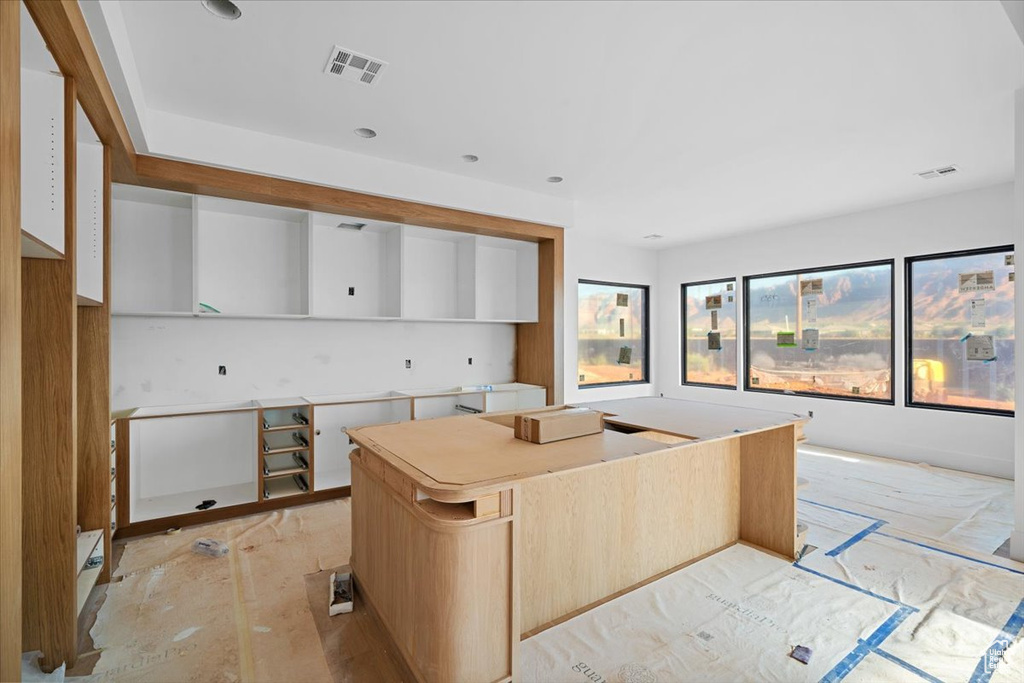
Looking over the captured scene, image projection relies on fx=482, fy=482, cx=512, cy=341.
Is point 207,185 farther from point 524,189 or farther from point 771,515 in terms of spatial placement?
point 771,515

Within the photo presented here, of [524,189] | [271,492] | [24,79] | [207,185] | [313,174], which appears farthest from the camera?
[524,189]

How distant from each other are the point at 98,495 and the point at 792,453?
12.7ft

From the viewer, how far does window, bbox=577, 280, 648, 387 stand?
6652mm

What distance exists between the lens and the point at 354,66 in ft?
8.07

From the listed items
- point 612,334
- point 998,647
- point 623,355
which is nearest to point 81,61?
point 998,647

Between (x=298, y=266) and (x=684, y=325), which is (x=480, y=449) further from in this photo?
(x=684, y=325)

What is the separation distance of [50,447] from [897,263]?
6.65 m

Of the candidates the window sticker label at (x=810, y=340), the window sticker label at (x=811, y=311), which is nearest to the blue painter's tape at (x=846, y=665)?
the window sticker label at (x=810, y=340)

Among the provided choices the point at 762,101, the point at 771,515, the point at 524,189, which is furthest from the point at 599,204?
the point at 771,515

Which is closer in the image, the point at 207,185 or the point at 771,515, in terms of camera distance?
the point at 771,515

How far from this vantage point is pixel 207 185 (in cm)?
314

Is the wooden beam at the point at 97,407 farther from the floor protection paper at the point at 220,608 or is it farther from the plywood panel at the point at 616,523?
the plywood panel at the point at 616,523

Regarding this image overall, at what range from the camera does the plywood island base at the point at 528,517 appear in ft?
5.28

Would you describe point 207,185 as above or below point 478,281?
above
